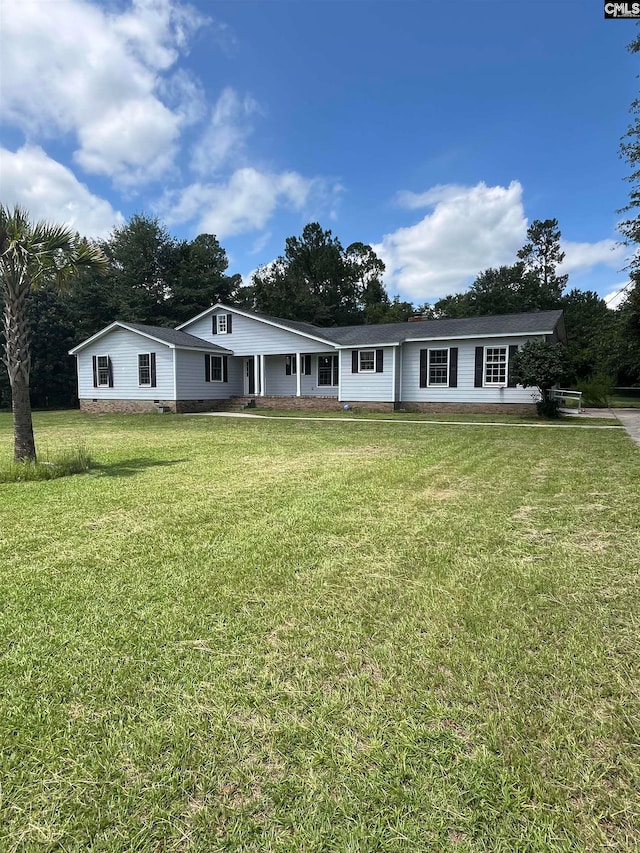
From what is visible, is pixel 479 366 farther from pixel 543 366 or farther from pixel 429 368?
pixel 543 366

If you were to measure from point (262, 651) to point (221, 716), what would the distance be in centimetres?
46

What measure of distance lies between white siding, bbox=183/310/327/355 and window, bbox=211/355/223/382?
0.86 metres

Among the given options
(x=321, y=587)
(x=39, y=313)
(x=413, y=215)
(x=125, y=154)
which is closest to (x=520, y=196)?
(x=413, y=215)

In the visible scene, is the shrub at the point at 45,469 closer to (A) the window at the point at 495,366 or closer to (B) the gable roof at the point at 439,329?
(B) the gable roof at the point at 439,329

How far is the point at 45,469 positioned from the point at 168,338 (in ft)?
53.2

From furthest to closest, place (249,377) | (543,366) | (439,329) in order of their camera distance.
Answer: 1. (249,377)
2. (439,329)
3. (543,366)

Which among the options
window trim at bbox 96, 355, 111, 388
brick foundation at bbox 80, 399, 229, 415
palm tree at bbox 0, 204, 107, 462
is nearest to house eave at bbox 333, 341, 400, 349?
brick foundation at bbox 80, 399, 229, 415

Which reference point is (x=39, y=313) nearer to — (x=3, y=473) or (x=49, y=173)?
(x=49, y=173)

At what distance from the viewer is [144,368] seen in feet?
73.3

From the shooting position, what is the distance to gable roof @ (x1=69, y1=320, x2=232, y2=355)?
21.3 metres

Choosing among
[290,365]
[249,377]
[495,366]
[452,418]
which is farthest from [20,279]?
[249,377]

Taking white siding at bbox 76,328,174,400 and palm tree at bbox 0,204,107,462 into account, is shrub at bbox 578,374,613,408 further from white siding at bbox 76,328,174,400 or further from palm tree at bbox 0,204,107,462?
palm tree at bbox 0,204,107,462

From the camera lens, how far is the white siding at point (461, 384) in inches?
701

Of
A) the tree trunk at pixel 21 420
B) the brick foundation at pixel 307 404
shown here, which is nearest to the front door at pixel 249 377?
the brick foundation at pixel 307 404
